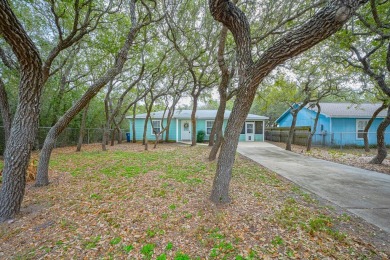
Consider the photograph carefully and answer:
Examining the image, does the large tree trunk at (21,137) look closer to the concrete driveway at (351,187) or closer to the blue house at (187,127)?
the concrete driveway at (351,187)

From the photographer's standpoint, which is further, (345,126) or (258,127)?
(258,127)

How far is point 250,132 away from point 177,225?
53.9 ft

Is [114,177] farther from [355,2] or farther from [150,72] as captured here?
[150,72]

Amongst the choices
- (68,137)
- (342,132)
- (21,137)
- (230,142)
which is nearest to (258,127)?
(342,132)

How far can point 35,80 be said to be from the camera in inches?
126

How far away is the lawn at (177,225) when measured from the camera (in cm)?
241

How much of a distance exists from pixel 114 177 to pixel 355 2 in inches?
244

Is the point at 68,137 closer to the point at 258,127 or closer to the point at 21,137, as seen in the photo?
the point at 21,137

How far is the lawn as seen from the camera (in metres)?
2.41

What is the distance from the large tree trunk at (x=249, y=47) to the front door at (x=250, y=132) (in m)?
15.2

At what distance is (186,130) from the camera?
60.7 ft

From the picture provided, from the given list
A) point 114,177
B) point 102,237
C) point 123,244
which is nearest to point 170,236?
point 123,244

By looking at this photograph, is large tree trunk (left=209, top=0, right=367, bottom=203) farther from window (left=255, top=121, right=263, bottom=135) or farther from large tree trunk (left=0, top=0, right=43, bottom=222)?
window (left=255, top=121, right=263, bottom=135)

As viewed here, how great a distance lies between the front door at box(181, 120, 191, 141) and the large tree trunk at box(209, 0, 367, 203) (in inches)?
584
